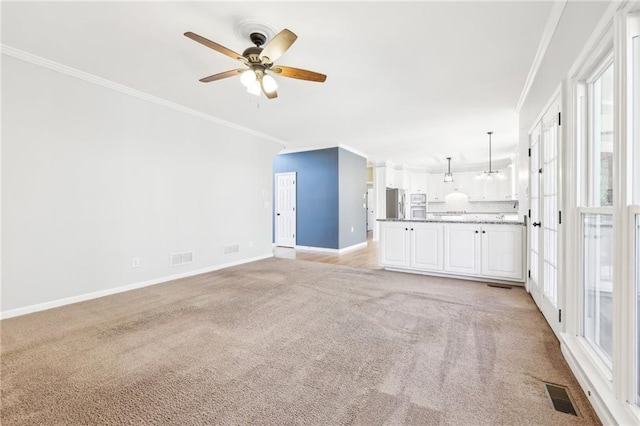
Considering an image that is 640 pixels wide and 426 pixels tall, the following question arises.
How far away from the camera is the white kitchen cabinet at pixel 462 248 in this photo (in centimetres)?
411

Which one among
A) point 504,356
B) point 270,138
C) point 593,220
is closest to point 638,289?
point 593,220

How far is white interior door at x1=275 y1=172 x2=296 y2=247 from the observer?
7480 millimetres

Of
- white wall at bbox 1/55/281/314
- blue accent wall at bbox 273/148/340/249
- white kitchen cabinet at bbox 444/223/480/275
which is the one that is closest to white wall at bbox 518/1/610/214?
white kitchen cabinet at bbox 444/223/480/275

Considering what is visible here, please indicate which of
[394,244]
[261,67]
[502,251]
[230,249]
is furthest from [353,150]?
[261,67]

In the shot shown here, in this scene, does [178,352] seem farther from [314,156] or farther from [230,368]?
[314,156]

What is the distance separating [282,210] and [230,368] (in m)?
5.97

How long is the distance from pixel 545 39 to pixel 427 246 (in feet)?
9.59

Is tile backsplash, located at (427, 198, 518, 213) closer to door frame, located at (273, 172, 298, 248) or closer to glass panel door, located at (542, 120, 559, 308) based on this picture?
door frame, located at (273, 172, 298, 248)

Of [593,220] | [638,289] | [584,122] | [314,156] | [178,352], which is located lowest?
[178,352]

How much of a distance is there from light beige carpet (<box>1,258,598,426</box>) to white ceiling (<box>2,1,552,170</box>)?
8.85ft

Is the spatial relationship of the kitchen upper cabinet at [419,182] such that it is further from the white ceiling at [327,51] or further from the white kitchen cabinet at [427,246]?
the white kitchen cabinet at [427,246]

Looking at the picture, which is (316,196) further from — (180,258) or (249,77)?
(249,77)

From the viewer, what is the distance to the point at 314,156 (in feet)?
23.4

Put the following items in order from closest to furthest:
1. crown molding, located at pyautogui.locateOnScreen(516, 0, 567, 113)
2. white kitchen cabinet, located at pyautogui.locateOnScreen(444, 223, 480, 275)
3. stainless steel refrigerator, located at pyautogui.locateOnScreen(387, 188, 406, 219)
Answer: crown molding, located at pyautogui.locateOnScreen(516, 0, 567, 113) < white kitchen cabinet, located at pyautogui.locateOnScreen(444, 223, 480, 275) < stainless steel refrigerator, located at pyautogui.locateOnScreen(387, 188, 406, 219)
